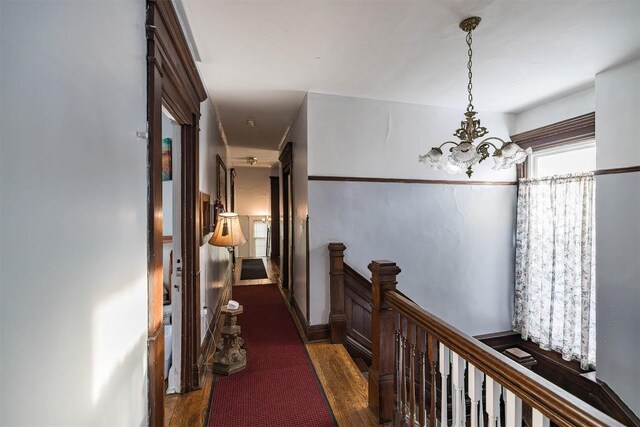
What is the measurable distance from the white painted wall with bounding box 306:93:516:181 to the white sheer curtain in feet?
2.67

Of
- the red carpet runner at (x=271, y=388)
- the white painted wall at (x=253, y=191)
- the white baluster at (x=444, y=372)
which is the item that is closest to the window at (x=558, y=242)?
the white baluster at (x=444, y=372)

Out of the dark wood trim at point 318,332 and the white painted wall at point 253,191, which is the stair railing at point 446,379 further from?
the white painted wall at point 253,191

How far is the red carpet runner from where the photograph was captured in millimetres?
1941

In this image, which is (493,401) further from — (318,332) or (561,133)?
(561,133)

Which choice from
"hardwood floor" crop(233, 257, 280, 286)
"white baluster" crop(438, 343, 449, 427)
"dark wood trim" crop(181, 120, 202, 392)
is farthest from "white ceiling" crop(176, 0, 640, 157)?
"hardwood floor" crop(233, 257, 280, 286)

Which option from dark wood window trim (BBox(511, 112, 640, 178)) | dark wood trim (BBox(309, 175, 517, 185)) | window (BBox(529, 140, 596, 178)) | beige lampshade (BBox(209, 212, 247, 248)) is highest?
dark wood window trim (BBox(511, 112, 640, 178))

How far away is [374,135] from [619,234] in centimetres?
243

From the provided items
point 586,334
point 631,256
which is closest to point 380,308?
point 631,256

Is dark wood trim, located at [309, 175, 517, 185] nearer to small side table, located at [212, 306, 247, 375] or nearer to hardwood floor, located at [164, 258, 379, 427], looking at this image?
small side table, located at [212, 306, 247, 375]

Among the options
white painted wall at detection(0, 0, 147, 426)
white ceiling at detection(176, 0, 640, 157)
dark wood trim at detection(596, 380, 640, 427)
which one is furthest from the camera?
dark wood trim at detection(596, 380, 640, 427)

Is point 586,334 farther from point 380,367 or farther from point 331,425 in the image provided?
point 331,425

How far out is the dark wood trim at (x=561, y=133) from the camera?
10.2 ft

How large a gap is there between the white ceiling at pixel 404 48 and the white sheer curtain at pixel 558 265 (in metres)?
1.13

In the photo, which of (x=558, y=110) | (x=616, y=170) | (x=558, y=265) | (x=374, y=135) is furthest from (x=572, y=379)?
(x=374, y=135)
